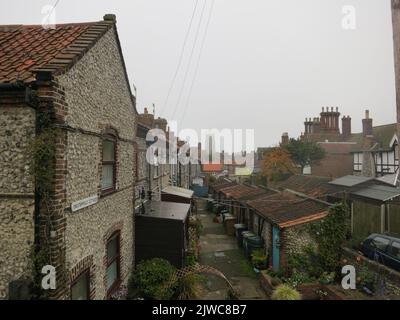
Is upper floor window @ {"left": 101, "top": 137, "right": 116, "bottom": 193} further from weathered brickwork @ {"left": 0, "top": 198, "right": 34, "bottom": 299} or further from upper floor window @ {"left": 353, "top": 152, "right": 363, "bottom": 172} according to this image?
upper floor window @ {"left": 353, "top": 152, "right": 363, "bottom": 172}

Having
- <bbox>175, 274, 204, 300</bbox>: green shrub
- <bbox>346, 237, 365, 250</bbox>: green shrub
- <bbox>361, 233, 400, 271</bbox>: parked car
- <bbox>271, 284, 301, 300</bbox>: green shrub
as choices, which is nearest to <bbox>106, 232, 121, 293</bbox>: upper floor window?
<bbox>175, 274, 204, 300</bbox>: green shrub

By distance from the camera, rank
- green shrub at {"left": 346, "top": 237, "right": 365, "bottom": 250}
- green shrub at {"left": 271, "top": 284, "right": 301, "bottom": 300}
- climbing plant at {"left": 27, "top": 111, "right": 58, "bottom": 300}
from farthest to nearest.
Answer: green shrub at {"left": 346, "top": 237, "right": 365, "bottom": 250}, green shrub at {"left": 271, "top": 284, "right": 301, "bottom": 300}, climbing plant at {"left": 27, "top": 111, "right": 58, "bottom": 300}

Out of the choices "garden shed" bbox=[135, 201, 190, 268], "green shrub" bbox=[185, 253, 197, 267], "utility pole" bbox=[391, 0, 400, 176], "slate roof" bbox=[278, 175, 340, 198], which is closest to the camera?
"utility pole" bbox=[391, 0, 400, 176]

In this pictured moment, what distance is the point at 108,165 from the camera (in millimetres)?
8438

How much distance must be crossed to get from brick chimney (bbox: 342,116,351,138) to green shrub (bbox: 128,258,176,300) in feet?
147

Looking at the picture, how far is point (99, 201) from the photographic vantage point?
23.9 feet

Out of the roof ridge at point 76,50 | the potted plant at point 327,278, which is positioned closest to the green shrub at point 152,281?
the potted plant at point 327,278

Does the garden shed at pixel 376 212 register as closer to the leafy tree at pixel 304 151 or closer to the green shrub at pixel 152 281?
the green shrub at pixel 152 281

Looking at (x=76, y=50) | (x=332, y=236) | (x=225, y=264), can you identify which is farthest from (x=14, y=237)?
(x=225, y=264)

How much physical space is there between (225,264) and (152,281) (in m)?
6.90

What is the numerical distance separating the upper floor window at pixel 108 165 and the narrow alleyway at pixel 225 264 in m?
6.40

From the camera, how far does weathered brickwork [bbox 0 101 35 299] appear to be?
5.10m

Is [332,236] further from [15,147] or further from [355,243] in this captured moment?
[15,147]

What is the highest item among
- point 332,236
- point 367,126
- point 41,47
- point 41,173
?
point 367,126
